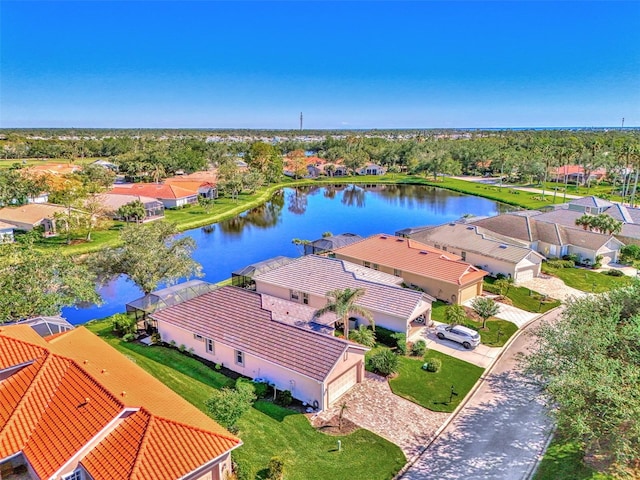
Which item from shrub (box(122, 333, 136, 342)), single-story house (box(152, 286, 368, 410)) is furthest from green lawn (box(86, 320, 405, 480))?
shrub (box(122, 333, 136, 342))

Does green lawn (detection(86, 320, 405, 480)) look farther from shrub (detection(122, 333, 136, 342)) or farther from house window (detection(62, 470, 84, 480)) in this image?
shrub (detection(122, 333, 136, 342))

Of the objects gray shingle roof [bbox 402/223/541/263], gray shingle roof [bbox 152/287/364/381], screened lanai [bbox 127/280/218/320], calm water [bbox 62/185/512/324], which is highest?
gray shingle roof [bbox 402/223/541/263]

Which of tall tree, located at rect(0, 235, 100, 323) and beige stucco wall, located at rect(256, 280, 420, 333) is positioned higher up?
tall tree, located at rect(0, 235, 100, 323)

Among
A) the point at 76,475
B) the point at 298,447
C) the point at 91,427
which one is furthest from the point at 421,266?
the point at 76,475

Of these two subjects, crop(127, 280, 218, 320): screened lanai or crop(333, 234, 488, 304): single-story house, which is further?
crop(333, 234, 488, 304): single-story house

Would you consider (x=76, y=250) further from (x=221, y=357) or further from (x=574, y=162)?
(x=574, y=162)

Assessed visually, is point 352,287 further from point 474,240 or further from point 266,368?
point 474,240

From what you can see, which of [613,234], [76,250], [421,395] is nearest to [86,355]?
[421,395]

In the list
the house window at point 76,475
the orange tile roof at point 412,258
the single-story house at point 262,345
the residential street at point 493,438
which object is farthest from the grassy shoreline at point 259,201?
the residential street at point 493,438
